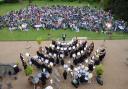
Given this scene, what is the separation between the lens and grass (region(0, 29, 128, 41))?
48750 mm

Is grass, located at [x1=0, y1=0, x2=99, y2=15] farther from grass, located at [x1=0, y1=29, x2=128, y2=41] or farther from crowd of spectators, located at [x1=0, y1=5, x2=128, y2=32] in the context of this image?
grass, located at [x1=0, y1=29, x2=128, y2=41]

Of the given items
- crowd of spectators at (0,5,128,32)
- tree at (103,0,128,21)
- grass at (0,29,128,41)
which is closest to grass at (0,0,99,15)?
crowd of spectators at (0,5,128,32)

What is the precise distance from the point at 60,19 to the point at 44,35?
5.47m

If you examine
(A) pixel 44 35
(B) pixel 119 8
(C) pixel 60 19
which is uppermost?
(B) pixel 119 8

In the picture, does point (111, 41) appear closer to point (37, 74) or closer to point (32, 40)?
point (32, 40)

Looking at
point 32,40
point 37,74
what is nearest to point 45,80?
point 37,74

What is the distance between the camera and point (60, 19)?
53.8 meters

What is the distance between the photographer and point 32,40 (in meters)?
47.9

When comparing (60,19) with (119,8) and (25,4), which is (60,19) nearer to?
(119,8)

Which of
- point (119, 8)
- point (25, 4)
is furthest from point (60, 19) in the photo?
point (25, 4)

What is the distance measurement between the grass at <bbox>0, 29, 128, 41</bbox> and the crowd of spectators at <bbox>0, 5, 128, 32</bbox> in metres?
1.01

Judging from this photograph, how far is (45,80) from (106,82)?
7.02 m

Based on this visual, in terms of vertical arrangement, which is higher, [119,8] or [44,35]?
[119,8]

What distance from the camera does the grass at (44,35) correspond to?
48.8 m
